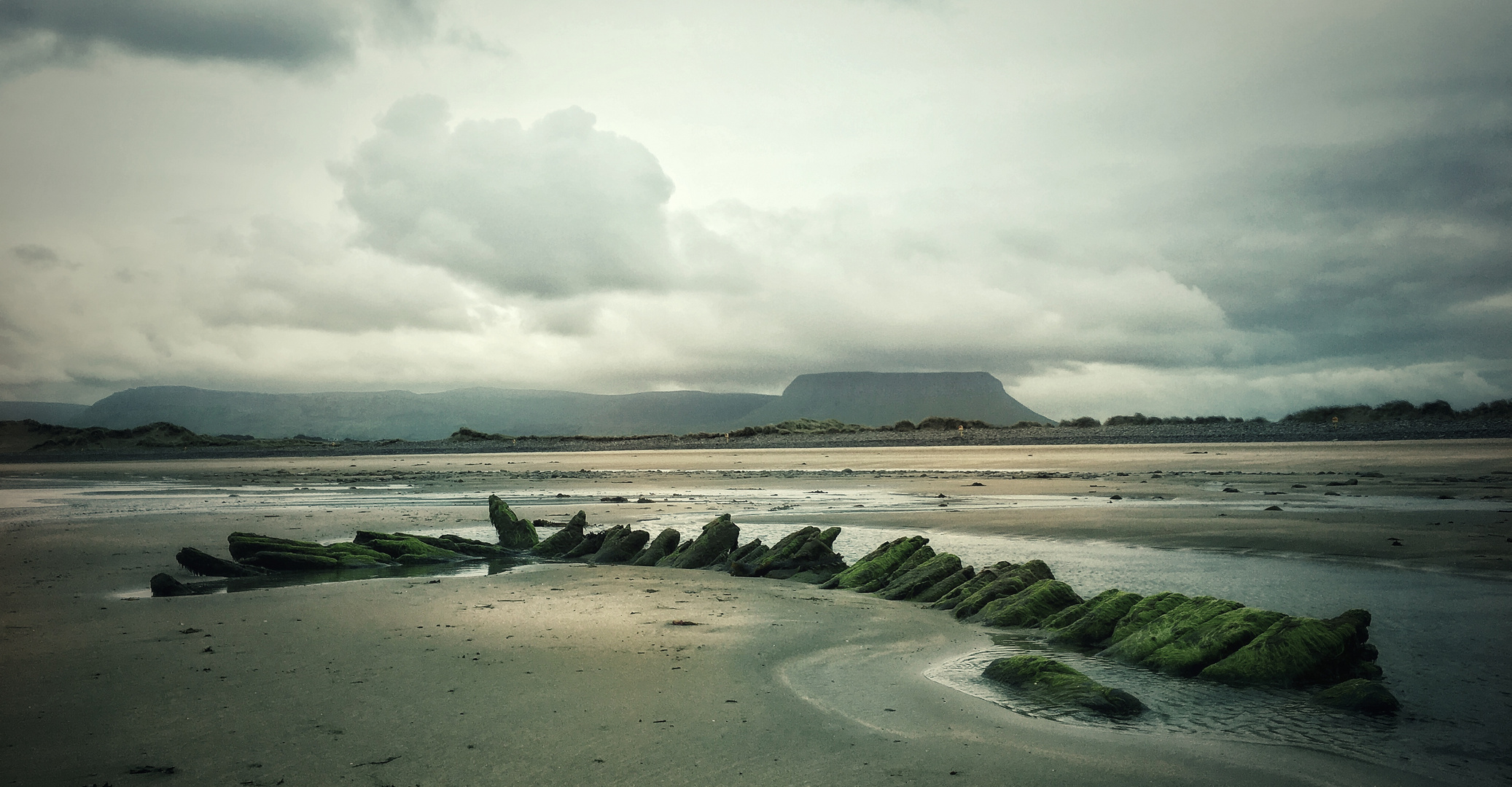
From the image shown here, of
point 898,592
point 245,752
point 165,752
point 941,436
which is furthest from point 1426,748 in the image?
point 941,436

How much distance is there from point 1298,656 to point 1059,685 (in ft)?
6.46

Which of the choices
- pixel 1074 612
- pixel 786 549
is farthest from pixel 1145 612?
pixel 786 549

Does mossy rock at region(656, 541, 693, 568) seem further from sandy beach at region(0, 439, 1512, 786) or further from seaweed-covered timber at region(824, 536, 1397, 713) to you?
seaweed-covered timber at region(824, 536, 1397, 713)

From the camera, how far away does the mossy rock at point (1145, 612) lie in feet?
23.4

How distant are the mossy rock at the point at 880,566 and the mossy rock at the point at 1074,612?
295 cm

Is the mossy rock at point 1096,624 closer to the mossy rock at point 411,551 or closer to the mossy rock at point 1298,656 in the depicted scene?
the mossy rock at point 1298,656

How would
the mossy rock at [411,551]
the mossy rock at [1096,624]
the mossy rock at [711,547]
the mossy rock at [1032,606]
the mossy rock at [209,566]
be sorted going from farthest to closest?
the mossy rock at [411,551] < the mossy rock at [711,547] < the mossy rock at [209,566] < the mossy rock at [1032,606] < the mossy rock at [1096,624]

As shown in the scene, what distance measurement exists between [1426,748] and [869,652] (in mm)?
3834

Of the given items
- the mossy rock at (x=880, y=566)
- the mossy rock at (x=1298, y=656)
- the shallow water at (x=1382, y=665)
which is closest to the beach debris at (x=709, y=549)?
the mossy rock at (x=880, y=566)

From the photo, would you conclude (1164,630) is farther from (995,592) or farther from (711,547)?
(711,547)

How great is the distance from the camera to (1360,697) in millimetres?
5297

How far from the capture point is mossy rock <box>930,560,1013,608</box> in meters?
9.08

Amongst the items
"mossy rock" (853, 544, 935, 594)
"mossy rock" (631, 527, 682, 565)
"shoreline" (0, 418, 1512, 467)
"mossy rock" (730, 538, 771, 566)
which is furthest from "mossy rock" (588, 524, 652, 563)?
"shoreline" (0, 418, 1512, 467)

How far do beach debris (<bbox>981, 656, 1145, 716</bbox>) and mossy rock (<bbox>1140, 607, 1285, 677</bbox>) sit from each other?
103 cm
